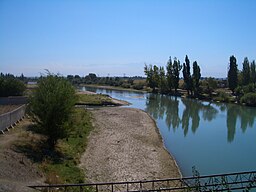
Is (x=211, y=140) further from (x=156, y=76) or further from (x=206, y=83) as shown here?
(x=156, y=76)

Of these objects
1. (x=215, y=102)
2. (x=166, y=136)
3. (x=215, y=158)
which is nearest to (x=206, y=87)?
(x=215, y=102)

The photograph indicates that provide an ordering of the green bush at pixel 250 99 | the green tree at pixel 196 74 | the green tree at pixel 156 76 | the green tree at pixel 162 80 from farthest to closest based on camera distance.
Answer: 1. the green tree at pixel 156 76
2. the green tree at pixel 162 80
3. the green tree at pixel 196 74
4. the green bush at pixel 250 99

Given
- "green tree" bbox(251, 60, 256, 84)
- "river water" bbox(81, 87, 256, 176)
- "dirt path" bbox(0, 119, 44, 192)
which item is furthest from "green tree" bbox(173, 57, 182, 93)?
"dirt path" bbox(0, 119, 44, 192)

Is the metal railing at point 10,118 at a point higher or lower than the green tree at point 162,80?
lower

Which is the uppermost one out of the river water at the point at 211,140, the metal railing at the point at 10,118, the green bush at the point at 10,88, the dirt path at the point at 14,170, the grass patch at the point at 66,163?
the green bush at the point at 10,88

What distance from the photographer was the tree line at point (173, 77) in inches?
2953

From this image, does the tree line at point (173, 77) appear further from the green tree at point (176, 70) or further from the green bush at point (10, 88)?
the green bush at point (10, 88)

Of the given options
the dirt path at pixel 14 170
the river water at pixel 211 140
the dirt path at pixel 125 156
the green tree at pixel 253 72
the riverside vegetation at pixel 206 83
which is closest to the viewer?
the dirt path at pixel 14 170

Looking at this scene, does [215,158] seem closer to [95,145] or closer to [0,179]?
[95,145]

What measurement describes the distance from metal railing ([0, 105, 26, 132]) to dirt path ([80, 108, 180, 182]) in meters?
6.52

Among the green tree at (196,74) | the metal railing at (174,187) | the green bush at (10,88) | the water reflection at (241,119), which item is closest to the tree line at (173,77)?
the green tree at (196,74)

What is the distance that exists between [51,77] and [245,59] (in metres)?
72.3

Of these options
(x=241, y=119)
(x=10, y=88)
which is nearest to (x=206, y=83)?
(x=241, y=119)

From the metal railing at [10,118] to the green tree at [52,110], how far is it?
A: 3409 mm
